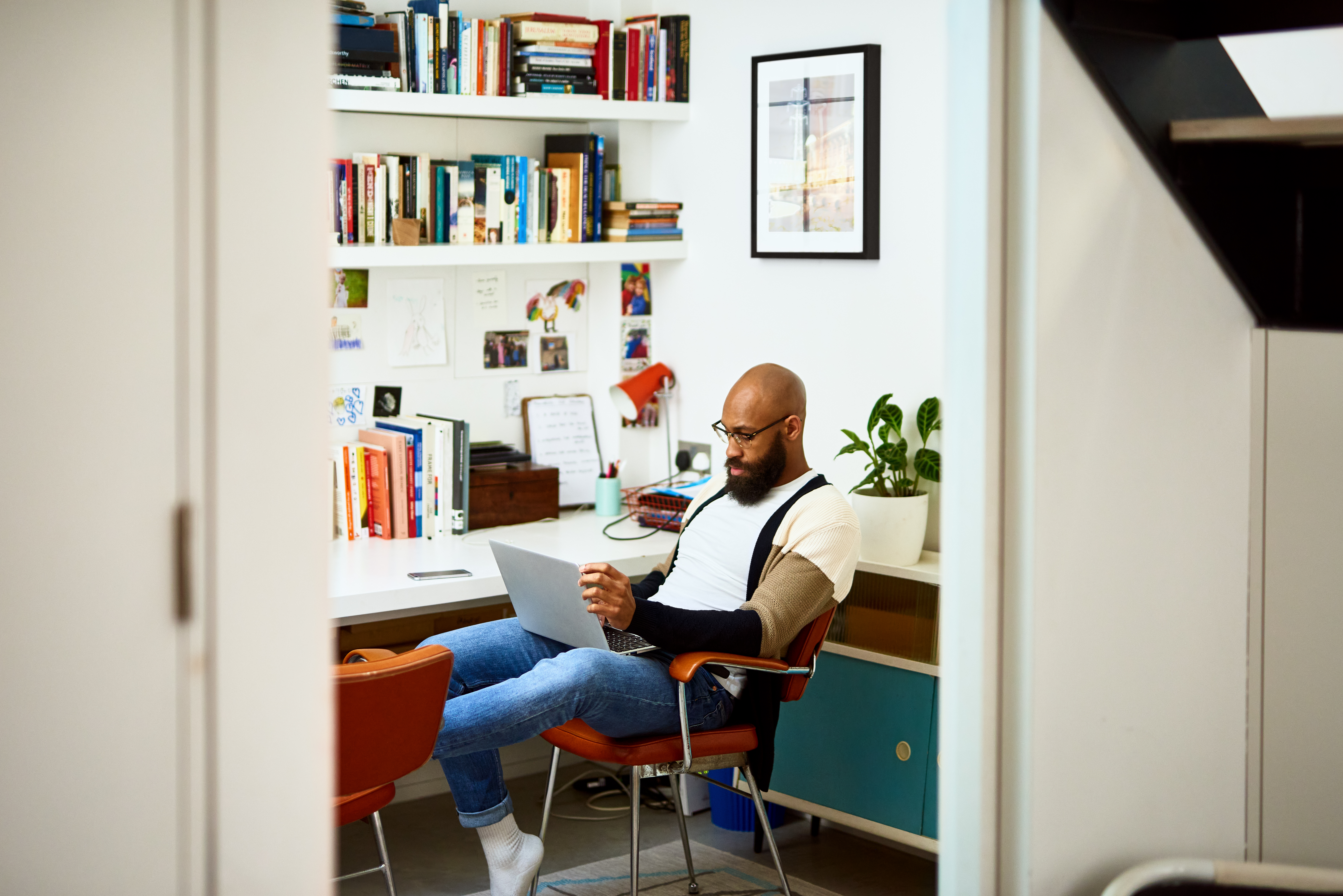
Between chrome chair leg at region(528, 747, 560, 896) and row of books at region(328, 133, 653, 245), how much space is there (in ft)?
5.07

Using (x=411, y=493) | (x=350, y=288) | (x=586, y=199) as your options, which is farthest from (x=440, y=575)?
(x=586, y=199)

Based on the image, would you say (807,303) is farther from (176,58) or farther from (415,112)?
(176,58)

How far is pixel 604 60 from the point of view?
395cm

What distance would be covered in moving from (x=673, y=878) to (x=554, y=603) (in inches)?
34.4

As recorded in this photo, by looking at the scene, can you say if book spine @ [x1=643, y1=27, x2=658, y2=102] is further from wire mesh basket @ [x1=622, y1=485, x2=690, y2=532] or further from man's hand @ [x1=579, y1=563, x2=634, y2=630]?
man's hand @ [x1=579, y1=563, x2=634, y2=630]

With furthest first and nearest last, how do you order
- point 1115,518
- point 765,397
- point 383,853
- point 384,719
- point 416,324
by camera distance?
point 416,324
point 765,397
point 383,853
point 384,719
point 1115,518

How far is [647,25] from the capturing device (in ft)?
13.1

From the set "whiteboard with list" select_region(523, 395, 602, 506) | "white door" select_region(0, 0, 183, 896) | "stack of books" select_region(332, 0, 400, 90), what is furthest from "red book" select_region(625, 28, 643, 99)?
"white door" select_region(0, 0, 183, 896)

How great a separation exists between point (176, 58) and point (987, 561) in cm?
115

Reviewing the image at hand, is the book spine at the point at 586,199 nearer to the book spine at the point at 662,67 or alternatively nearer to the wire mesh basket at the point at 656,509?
the book spine at the point at 662,67

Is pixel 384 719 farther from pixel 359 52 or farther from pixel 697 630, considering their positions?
pixel 359 52

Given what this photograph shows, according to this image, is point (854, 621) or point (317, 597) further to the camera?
point (854, 621)

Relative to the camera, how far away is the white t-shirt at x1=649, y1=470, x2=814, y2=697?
10.2 feet

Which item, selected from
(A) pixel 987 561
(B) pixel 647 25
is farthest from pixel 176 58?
(B) pixel 647 25
